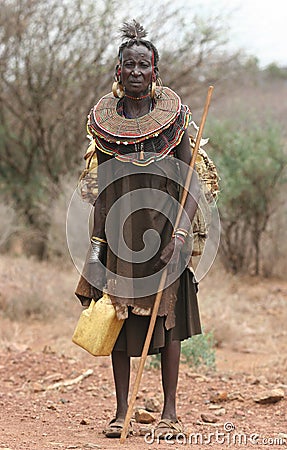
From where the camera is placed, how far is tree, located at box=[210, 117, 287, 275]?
42.8 feet

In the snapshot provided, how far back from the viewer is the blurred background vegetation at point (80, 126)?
1312 centimetres

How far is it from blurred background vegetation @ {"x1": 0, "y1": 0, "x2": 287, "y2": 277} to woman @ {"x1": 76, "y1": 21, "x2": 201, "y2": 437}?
823 centimetres

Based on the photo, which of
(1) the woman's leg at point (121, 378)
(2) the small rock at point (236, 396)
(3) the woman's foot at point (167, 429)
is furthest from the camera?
(2) the small rock at point (236, 396)

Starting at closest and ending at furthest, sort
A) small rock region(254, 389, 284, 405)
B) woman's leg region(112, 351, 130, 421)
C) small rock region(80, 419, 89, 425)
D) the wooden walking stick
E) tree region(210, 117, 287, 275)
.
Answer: the wooden walking stick → woman's leg region(112, 351, 130, 421) → small rock region(80, 419, 89, 425) → small rock region(254, 389, 284, 405) → tree region(210, 117, 287, 275)

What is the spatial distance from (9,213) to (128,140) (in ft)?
32.7

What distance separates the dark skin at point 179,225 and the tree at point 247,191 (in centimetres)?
912

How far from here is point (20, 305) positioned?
9273 mm

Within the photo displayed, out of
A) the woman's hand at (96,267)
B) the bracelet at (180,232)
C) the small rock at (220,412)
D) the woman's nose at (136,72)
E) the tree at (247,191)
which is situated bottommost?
the small rock at (220,412)

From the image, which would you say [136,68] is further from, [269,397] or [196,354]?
[196,354]

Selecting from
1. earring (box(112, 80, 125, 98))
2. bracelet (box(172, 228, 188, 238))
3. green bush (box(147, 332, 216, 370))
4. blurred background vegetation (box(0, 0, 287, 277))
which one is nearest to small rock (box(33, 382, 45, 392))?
green bush (box(147, 332, 216, 370))

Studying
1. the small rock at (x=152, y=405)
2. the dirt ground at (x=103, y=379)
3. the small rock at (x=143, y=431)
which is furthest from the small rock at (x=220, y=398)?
the small rock at (x=143, y=431)

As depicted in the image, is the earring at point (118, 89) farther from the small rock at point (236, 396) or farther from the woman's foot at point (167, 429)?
the small rock at point (236, 396)

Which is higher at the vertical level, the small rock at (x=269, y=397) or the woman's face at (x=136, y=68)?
the woman's face at (x=136, y=68)

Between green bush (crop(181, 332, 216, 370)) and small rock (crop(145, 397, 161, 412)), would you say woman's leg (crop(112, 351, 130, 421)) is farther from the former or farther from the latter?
green bush (crop(181, 332, 216, 370))
